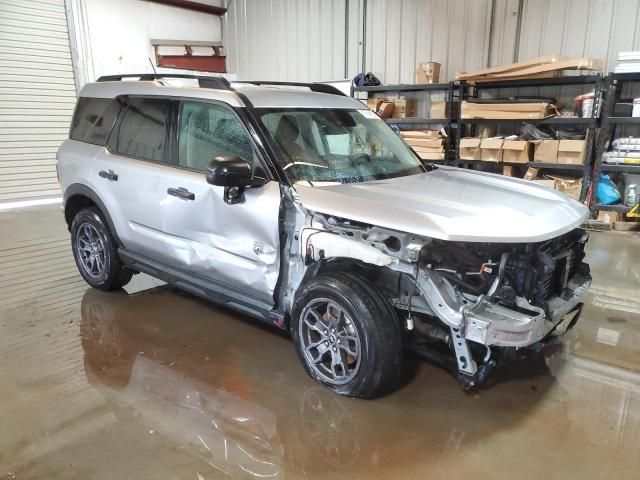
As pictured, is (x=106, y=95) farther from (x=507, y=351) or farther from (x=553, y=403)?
(x=553, y=403)

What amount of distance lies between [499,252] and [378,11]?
283 inches

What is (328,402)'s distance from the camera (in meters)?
2.67

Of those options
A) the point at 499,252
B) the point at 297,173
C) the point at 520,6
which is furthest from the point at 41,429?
the point at 520,6

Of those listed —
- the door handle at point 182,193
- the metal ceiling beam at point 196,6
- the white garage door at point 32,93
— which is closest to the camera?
the door handle at point 182,193

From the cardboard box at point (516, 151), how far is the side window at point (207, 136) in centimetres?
485

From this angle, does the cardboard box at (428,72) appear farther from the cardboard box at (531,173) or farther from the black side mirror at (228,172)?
the black side mirror at (228,172)

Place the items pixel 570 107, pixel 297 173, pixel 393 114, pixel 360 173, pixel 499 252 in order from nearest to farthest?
pixel 499 252, pixel 297 173, pixel 360 173, pixel 570 107, pixel 393 114

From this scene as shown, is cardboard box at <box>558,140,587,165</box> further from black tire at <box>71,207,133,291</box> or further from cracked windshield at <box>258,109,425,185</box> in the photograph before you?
black tire at <box>71,207,133,291</box>

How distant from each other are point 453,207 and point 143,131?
2338 mm

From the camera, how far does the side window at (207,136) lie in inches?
118

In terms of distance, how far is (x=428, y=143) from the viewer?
755 cm

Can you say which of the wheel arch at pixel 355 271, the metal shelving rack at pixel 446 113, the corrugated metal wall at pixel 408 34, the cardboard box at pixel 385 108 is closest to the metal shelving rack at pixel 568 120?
the metal shelving rack at pixel 446 113

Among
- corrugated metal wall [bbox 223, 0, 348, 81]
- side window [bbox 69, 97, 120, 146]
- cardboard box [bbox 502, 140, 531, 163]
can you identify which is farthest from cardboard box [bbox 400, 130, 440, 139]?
side window [bbox 69, 97, 120, 146]

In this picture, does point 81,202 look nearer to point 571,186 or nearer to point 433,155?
point 433,155
